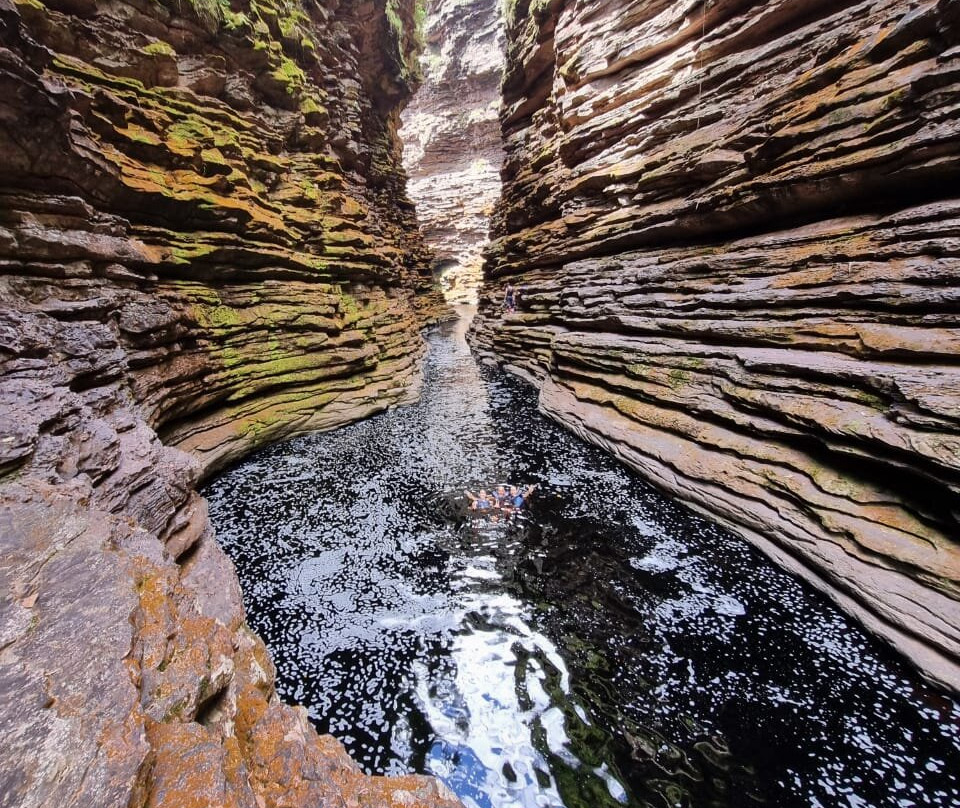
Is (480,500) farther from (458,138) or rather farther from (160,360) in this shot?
(458,138)

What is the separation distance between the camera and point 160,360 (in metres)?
7.34

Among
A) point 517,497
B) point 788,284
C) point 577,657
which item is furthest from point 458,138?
point 577,657

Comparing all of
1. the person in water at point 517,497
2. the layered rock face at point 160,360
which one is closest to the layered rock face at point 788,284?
the person in water at point 517,497

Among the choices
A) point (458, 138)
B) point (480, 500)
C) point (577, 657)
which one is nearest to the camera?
point (577, 657)

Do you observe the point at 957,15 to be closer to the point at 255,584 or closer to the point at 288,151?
the point at 255,584

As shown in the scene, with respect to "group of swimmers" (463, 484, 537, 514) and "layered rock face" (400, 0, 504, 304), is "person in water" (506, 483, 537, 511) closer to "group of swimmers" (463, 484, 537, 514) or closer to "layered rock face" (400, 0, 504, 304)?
"group of swimmers" (463, 484, 537, 514)

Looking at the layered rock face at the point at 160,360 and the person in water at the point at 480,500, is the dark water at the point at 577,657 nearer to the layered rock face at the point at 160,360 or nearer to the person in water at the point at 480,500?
the person in water at the point at 480,500

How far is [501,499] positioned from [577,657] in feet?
10.5

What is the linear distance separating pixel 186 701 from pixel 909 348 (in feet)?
26.7

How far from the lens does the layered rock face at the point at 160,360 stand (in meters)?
1.86

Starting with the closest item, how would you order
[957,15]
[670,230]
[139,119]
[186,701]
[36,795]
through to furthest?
[36,795], [186,701], [957,15], [139,119], [670,230]

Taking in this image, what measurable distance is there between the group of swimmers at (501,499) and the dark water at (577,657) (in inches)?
10.5

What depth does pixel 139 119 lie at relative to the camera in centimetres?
902

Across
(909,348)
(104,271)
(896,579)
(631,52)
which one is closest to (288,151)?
(104,271)
